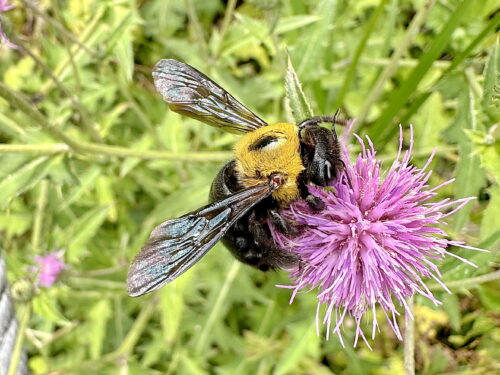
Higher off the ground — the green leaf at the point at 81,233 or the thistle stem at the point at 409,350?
the thistle stem at the point at 409,350

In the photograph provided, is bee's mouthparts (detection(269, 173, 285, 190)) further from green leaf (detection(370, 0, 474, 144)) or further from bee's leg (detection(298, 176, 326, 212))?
green leaf (detection(370, 0, 474, 144))

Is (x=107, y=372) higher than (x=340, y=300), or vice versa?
(x=340, y=300)

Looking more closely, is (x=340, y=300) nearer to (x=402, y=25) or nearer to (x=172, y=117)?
(x=172, y=117)

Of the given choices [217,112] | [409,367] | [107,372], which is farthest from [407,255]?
[107,372]

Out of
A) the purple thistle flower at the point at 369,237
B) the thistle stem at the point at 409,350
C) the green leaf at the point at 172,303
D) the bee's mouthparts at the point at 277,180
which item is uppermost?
the bee's mouthparts at the point at 277,180

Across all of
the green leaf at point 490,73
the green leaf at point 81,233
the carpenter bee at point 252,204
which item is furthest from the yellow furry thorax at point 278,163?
the green leaf at point 81,233

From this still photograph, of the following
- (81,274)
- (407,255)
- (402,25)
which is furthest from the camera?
(402,25)

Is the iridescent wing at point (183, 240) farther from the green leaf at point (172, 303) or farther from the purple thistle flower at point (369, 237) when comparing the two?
the green leaf at point (172, 303)

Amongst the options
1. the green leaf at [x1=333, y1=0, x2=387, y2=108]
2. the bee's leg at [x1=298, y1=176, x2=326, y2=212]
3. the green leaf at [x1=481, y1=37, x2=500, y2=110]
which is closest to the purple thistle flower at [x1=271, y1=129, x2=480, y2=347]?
the bee's leg at [x1=298, y1=176, x2=326, y2=212]
